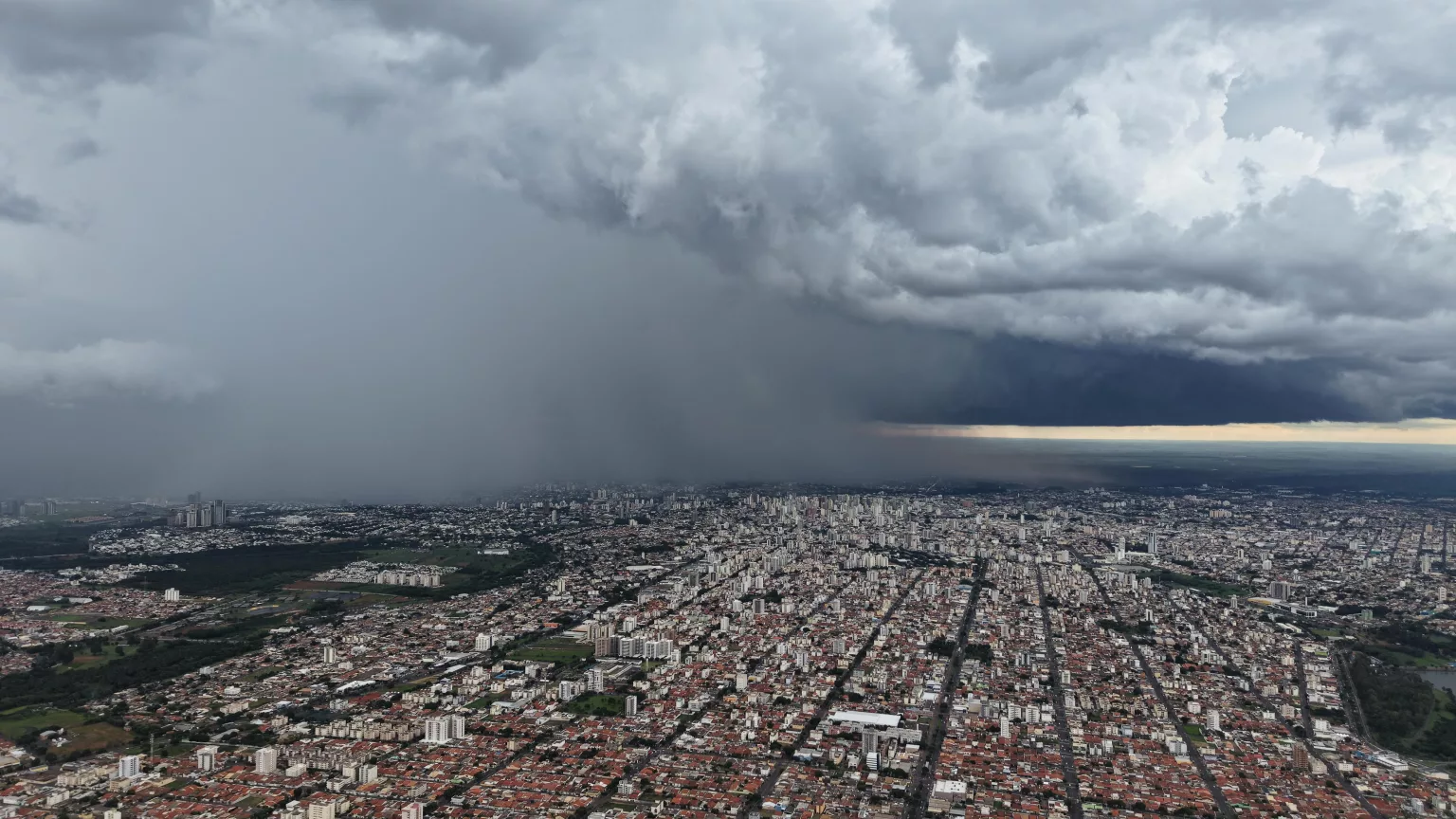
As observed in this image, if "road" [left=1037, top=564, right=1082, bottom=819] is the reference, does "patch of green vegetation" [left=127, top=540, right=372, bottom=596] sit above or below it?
above

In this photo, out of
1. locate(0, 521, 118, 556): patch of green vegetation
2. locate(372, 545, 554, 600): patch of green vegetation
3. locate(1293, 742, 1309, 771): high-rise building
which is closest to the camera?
locate(1293, 742, 1309, 771): high-rise building

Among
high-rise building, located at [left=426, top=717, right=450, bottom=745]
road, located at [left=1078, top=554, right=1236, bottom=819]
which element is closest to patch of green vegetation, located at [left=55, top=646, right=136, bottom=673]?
high-rise building, located at [left=426, top=717, right=450, bottom=745]

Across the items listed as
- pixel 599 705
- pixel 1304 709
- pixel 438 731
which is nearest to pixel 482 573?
pixel 599 705

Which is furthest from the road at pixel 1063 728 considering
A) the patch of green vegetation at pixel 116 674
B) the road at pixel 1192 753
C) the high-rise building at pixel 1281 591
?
the patch of green vegetation at pixel 116 674

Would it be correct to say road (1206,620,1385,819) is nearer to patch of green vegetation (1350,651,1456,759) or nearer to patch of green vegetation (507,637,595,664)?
patch of green vegetation (1350,651,1456,759)

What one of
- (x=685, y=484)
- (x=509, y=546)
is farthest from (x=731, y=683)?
(x=685, y=484)

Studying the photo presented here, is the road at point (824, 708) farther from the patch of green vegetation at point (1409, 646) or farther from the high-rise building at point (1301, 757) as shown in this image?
the patch of green vegetation at point (1409, 646)

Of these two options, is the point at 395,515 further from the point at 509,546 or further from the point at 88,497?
the point at 88,497

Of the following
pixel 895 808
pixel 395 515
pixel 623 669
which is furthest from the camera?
pixel 395 515
